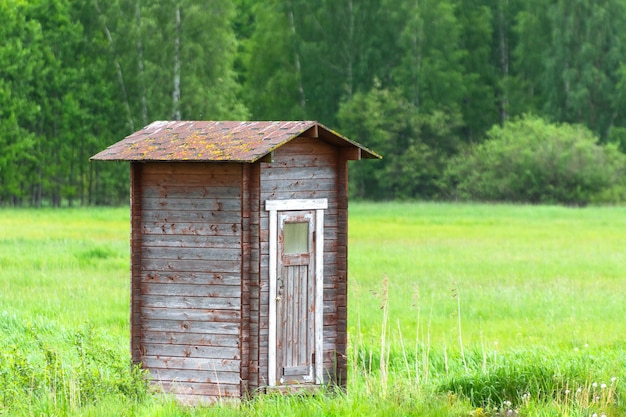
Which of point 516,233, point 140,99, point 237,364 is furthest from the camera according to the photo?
point 140,99

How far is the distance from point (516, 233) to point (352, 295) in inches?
627

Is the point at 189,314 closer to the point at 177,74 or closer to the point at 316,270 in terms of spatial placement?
the point at 316,270

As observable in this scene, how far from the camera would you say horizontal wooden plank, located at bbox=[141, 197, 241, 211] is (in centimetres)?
1112

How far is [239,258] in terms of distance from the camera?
11.0 m

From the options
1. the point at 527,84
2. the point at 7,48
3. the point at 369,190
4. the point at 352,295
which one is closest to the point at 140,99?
the point at 7,48

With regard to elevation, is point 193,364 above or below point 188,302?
below

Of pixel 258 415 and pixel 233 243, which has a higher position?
pixel 233 243

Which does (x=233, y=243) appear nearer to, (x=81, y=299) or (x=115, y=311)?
(x=115, y=311)

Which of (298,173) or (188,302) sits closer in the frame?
(188,302)

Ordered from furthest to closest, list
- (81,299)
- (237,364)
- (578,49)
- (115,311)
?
(578,49)
(81,299)
(115,311)
(237,364)

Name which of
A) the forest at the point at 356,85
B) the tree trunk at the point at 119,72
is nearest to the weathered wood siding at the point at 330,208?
the forest at the point at 356,85

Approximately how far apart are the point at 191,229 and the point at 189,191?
363mm

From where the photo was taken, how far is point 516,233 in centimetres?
3553

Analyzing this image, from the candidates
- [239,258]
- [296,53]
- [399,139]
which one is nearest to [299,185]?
[239,258]
